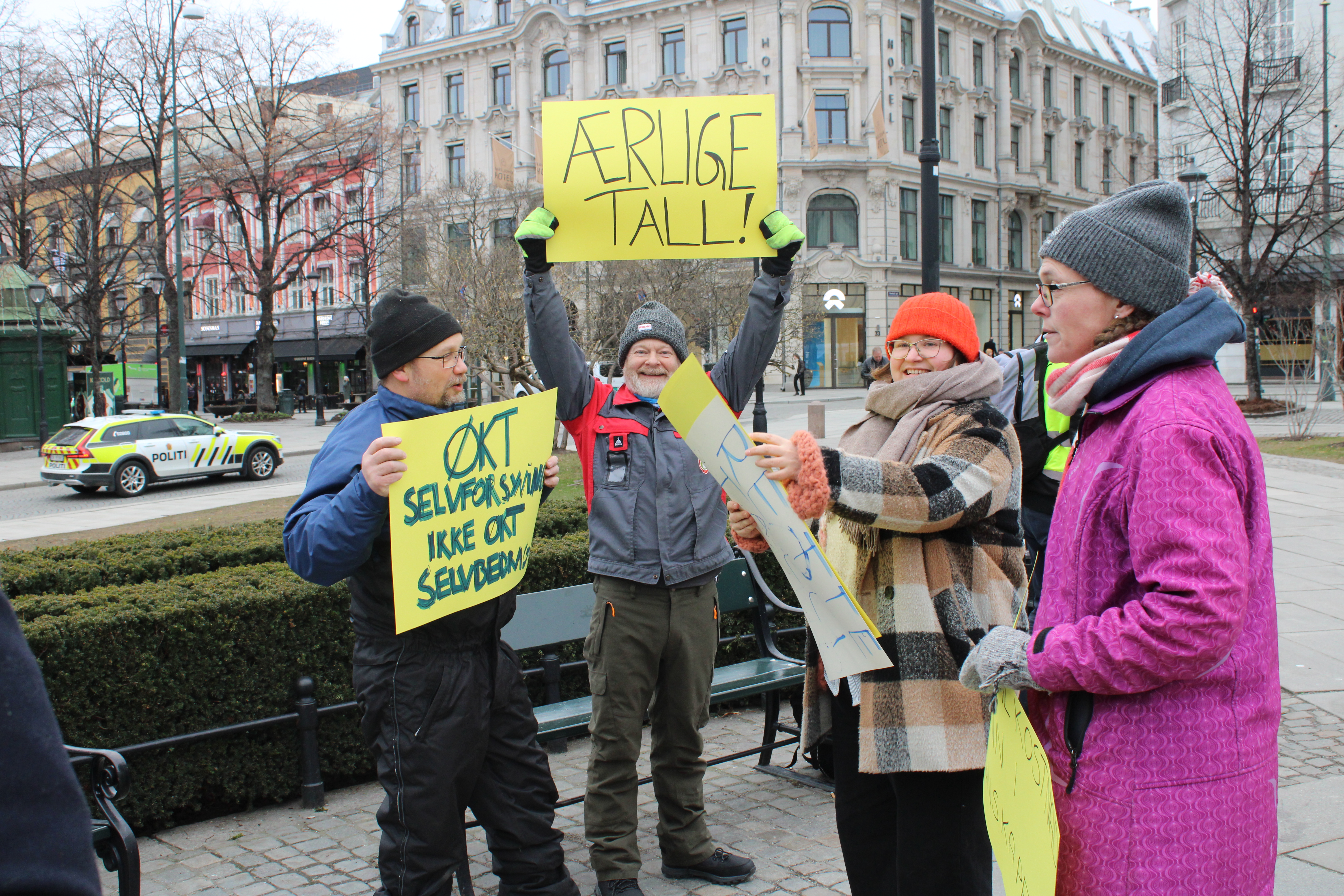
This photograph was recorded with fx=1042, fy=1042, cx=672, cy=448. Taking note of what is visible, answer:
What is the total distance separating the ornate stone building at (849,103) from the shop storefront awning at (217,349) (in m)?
14.1

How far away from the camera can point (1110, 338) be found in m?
2.00

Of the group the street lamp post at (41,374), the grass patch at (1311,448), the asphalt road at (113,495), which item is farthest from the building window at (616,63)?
the grass patch at (1311,448)

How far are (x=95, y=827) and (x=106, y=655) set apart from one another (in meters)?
0.90

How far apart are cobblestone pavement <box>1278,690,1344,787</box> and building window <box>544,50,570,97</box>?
1864 inches

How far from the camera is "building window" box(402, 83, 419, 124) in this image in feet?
174

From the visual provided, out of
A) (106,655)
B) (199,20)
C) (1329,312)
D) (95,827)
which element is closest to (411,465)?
(95,827)

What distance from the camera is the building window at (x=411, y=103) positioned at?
53156mm

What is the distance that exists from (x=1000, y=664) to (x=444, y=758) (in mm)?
1671

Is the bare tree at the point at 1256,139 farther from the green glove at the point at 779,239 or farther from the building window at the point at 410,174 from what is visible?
the building window at the point at 410,174

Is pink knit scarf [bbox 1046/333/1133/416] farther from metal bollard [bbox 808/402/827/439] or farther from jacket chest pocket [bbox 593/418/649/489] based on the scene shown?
metal bollard [bbox 808/402/827/439]

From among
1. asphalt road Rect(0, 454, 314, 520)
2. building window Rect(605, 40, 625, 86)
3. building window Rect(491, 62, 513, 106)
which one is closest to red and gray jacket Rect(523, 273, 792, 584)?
asphalt road Rect(0, 454, 314, 520)

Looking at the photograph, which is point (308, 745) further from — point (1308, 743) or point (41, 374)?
point (41, 374)

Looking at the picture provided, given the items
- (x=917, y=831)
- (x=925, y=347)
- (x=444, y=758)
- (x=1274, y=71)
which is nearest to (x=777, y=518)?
(x=925, y=347)

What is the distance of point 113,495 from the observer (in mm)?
18844
